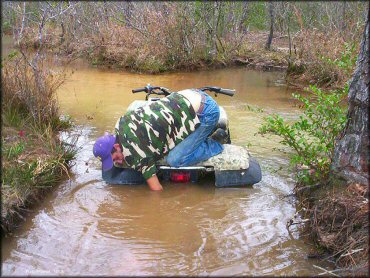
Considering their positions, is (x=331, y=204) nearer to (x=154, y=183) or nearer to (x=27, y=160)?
(x=154, y=183)

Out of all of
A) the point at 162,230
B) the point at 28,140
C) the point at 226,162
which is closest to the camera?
the point at 162,230

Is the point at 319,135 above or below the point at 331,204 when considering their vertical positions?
above

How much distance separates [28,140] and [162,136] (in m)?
1.78

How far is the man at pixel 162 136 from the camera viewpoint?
4520 mm

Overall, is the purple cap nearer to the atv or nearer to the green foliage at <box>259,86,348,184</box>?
the atv

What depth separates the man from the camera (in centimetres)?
452

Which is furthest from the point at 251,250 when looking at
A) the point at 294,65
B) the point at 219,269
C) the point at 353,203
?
the point at 294,65

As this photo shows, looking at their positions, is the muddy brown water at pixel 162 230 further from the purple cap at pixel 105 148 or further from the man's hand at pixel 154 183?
the purple cap at pixel 105 148

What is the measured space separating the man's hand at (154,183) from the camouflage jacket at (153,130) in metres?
0.12

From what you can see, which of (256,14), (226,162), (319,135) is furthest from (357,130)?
(256,14)

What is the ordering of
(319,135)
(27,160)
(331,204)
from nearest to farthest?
(331,204) < (319,135) < (27,160)

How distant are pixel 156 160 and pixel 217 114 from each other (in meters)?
0.88

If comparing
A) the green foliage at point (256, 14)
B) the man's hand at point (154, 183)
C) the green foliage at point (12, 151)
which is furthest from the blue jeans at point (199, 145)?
the green foliage at point (256, 14)

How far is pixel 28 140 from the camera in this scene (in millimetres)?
5207
